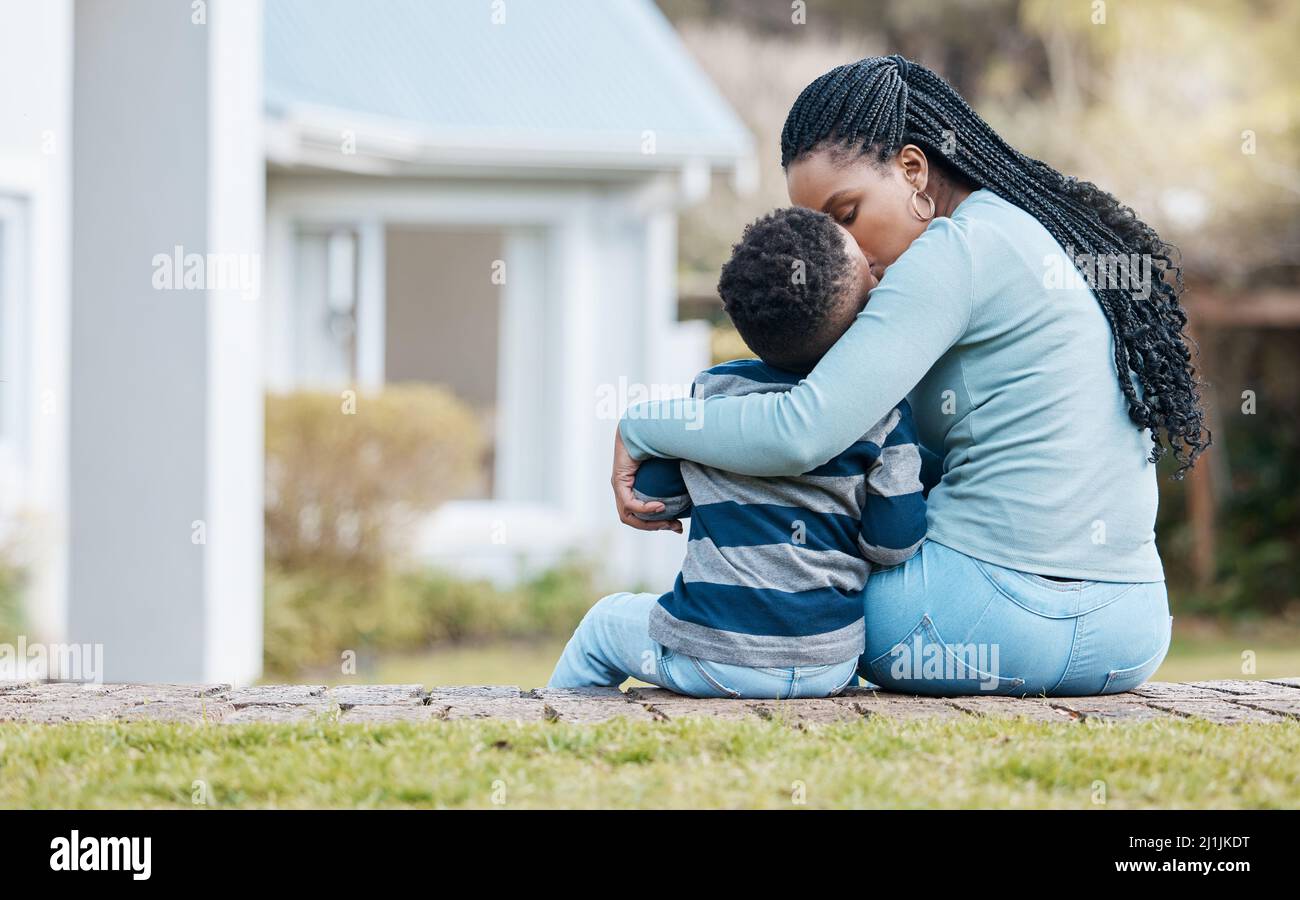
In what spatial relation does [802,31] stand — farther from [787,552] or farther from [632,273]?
[787,552]

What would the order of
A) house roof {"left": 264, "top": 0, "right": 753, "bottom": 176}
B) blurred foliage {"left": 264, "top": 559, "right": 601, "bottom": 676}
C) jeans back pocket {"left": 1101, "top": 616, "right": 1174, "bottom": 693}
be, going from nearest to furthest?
jeans back pocket {"left": 1101, "top": 616, "right": 1174, "bottom": 693}
blurred foliage {"left": 264, "top": 559, "right": 601, "bottom": 676}
house roof {"left": 264, "top": 0, "right": 753, "bottom": 176}

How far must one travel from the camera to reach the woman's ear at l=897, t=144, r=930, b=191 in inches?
130

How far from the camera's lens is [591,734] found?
3.02 metres

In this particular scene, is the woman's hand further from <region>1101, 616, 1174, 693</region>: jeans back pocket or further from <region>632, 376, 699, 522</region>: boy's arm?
<region>1101, 616, 1174, 693</region>: jeans back pocket

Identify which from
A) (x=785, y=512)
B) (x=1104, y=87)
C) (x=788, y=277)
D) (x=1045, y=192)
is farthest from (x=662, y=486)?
(x=1104, y=87)

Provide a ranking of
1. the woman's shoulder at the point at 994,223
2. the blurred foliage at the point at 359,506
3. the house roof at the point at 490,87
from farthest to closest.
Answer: the house roof at the point at 490,87, the blurred foliage at the point at 359,506, the woman's shoulder at the point at 994,223

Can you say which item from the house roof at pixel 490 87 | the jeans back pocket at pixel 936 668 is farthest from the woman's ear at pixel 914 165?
the house roof at pixel 490 87

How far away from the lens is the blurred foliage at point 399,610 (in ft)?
30.4

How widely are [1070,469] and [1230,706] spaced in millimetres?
841

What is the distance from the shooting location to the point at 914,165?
3.33 metres

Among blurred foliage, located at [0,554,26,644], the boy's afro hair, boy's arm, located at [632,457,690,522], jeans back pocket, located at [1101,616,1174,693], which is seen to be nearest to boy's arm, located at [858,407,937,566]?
the boy's afro hair

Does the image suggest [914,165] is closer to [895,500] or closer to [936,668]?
[895,500]

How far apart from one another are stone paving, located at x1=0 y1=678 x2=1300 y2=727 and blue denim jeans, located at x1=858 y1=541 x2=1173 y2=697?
0.08m

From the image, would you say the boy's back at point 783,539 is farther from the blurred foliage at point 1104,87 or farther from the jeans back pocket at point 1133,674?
the blurred foliage at point 1104,87
